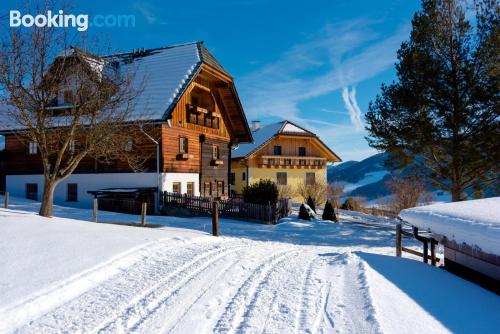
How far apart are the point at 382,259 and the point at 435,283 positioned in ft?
5.81

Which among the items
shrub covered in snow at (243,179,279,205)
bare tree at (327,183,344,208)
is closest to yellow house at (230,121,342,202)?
bare tree at (327,183,344,208)

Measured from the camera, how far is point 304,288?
5801mm

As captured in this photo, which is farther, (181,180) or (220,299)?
(181,180)

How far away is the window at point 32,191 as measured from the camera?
74.9 feet

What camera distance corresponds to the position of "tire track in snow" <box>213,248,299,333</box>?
14.4 feet

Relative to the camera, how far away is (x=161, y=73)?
22016 millimetres

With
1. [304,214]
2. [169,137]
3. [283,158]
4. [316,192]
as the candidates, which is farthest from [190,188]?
[283,158]

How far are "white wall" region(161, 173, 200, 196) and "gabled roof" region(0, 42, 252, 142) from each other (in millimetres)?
3657

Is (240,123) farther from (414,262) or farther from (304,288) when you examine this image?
(304,288)

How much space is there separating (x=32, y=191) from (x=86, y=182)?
438cm

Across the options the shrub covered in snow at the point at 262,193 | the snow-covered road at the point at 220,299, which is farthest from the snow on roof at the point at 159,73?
the snow-covered road at the point at 220,299

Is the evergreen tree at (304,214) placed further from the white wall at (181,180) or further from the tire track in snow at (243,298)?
the tire track in snow at (243,298)

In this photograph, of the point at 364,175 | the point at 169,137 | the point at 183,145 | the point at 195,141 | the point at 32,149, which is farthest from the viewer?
the point at 364,175

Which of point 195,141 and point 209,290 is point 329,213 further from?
point 209,290
